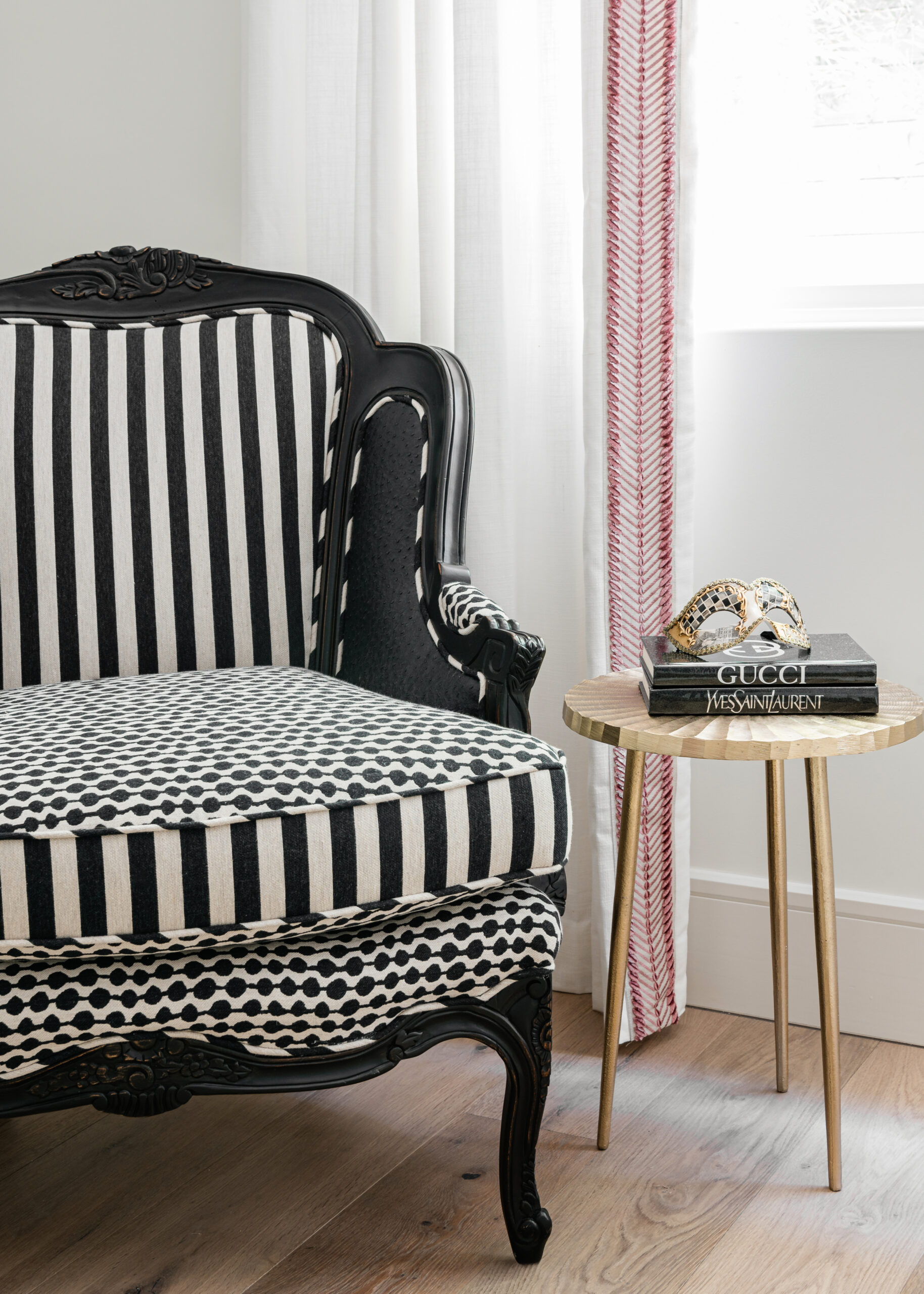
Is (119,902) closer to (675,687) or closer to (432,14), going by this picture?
(675,687)

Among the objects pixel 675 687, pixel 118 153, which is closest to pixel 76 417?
pixel 118 153

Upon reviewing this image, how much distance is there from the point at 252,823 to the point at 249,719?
0.19 m

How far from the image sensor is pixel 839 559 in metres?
1.55

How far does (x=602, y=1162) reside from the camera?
129 cm

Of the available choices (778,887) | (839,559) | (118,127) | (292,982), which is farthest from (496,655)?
(118,127)

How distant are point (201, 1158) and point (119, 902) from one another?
50 cm

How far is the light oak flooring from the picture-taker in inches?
43.5

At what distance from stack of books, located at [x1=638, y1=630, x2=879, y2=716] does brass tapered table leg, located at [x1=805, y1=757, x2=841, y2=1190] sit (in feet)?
0.23

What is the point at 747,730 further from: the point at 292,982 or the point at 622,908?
the point at 292,982

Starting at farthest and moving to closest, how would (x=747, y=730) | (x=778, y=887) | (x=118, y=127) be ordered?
1. (x=118, y=127)
2. (x=778, y=887)
3. (x=747, y=730)

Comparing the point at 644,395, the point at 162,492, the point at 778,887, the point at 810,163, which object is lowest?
the point at 778,887

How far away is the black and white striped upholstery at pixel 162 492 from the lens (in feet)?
4.86

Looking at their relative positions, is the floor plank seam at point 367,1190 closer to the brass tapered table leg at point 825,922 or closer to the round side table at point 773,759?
the round side table at point 773,759

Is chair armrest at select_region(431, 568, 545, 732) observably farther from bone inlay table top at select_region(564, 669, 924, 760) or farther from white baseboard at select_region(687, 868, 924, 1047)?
white baseboard at select_region(687, 868, 924, 1047)
